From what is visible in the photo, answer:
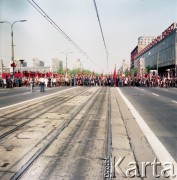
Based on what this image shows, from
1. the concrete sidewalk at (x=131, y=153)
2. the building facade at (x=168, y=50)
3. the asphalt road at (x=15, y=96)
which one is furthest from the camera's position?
the building facade at (x=168, y=50)

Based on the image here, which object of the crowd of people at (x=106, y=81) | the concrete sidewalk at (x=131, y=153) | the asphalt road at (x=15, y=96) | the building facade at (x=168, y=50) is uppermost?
the building facade at (x=168, y=50)

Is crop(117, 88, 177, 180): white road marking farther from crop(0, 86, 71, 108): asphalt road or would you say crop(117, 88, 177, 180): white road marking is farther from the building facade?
the building facade

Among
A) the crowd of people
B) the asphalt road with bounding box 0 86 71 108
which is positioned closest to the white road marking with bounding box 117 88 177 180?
the asphalt road with bounding box 0 86 71 108

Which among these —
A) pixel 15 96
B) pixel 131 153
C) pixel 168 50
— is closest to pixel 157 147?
pixel 131 153

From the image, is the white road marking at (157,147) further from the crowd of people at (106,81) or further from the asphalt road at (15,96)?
the crowd of people at (106,81)

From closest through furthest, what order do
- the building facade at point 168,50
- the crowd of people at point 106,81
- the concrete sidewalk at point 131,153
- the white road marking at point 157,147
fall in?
the concrete sidewalk at point 131,153 < the white road marking at point 157,147 < the crowd of people at point 106,81 < the building facade at point 168,50

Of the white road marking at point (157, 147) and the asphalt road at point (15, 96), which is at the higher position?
the asphalt road at point (15, 96)

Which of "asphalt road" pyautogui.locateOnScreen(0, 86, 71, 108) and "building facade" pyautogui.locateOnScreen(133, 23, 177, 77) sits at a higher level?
"building facade" pyautogui.locateOnScreen(133, 23, 177, 77)

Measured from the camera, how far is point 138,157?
584 centimetres

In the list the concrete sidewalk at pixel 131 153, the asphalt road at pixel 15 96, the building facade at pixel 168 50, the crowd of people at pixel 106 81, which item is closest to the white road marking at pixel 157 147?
the concrete sidewalk at pixel 131 153

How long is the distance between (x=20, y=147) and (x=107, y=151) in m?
1.94

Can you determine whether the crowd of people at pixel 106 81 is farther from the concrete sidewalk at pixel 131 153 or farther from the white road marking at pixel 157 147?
the concrete sidewalk at pixel 131 153

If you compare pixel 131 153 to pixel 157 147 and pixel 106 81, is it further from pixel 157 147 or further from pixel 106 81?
pixel 106 81

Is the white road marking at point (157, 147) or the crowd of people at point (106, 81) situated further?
the crowd of people at point (106, 81)
